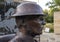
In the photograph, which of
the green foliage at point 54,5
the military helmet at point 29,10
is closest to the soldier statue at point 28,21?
the military helmet at point 29,10

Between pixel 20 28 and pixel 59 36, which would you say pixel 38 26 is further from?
pixel 59 36

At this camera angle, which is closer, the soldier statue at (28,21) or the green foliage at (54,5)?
the soldier statue at (28,21)

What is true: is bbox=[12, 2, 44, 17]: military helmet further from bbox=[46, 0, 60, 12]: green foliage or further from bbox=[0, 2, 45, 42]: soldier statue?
bbox=[46, 0, 60, 12]: green foliage

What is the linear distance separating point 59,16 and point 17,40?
401 inches

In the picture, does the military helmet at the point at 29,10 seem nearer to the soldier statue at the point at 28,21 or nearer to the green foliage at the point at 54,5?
the soldier statue at the point at 28,21

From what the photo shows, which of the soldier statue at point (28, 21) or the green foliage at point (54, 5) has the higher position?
the soldier statue at point (28, 21)

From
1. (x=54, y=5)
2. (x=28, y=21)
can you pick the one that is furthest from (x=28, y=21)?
(x=54, y=5)

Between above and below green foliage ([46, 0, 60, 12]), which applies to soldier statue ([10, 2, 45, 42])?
above

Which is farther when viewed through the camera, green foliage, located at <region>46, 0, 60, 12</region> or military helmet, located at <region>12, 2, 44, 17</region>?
green foliage, located at <region>46, 0, 60, 12</region>

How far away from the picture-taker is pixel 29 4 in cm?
105

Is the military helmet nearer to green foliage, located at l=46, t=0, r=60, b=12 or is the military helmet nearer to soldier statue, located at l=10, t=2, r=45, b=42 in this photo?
soldier statue, located at l=10, t=2, r=45, b=42

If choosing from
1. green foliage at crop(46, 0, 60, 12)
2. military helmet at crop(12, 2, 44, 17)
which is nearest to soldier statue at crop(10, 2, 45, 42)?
military helmet at crop(12, 2, 44, 17)

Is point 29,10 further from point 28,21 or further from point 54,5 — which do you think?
point 54,5

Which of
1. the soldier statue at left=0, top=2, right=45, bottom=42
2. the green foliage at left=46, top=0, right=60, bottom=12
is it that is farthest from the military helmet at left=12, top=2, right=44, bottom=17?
the green foliage at left=46, top=0, right=60, bottom=12
